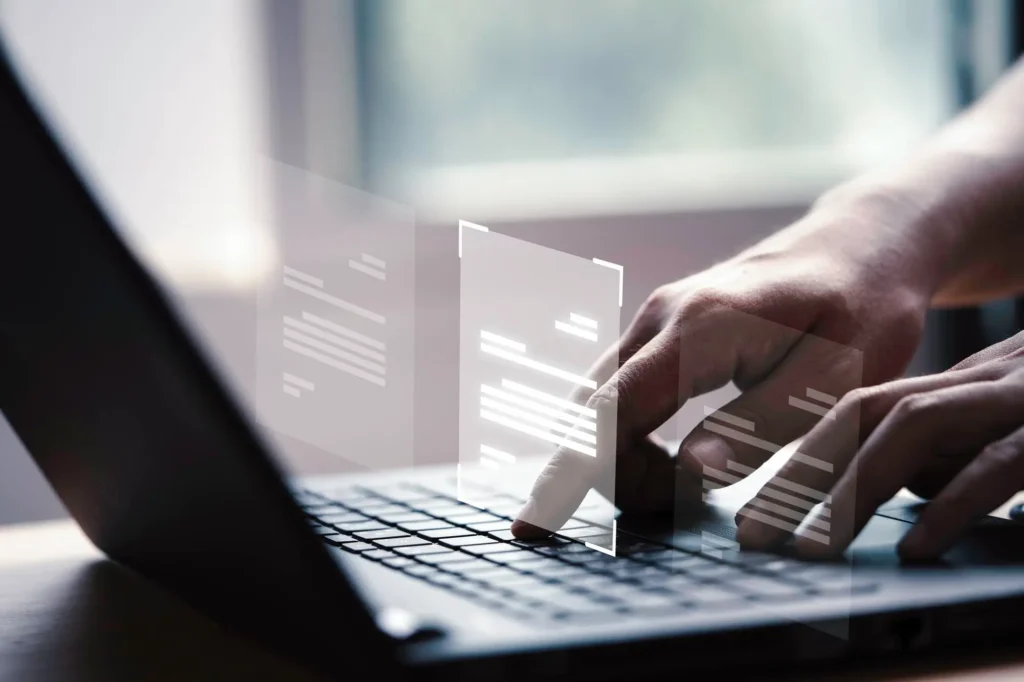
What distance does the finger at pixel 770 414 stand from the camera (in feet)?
1.57

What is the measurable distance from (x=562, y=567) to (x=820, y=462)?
11cm

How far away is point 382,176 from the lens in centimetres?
228

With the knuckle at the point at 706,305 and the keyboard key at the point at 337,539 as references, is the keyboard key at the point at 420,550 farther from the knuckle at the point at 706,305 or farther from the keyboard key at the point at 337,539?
the knuckle at the point at 706,305

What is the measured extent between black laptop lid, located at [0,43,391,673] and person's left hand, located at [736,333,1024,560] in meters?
0.17

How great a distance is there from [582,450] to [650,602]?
154mm

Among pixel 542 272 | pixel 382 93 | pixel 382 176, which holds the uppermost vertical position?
pixel 542 272

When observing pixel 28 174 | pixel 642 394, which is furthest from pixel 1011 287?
pixel 28 174

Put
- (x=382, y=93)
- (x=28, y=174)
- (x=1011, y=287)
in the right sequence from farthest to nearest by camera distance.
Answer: (x=382, y=93) → (x=1011, y=287) → (x=28, y=174)

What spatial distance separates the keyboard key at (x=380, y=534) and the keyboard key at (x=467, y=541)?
24 mm

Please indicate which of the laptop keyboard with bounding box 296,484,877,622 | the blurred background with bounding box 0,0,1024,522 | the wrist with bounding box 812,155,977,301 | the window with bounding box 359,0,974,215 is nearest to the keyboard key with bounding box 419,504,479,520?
the laptop keyboard with bounding box 296,484,877,622

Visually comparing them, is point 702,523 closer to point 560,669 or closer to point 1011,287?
point 560,669

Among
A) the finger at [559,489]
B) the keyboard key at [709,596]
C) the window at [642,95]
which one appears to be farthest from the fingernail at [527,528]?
the window at [642,95]

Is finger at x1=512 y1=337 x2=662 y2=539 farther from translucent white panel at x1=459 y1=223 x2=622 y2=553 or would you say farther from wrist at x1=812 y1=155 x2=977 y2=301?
wrist at x1=812 y1=155 x2=977 y2=301

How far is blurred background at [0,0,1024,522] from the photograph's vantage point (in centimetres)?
191
